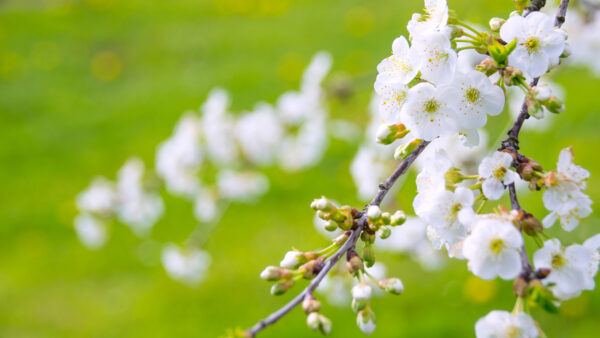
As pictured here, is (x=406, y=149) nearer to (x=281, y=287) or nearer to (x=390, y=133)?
(x=390, y=133)

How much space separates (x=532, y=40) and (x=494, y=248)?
0.39m

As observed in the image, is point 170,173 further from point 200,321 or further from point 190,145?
point 200,321

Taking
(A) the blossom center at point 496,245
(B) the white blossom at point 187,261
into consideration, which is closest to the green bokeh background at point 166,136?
(B) the white blossom at point 187,261

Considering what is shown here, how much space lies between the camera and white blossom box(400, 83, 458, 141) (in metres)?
1.03

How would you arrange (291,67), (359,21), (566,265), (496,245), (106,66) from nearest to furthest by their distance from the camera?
1. (496,245)
2. (566,265)
3. (291,67)
4. (359,21)
5. (106,66)

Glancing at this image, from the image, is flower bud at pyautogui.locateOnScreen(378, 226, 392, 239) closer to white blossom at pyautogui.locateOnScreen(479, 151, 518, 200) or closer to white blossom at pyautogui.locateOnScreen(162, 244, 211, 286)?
white blossom at pyautogui.locateOnScreen(479, 151, 518, 200)

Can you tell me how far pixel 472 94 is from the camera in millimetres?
1026

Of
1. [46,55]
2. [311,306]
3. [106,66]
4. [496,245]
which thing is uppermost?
[46,55]

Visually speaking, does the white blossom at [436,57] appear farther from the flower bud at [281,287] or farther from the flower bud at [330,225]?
the flower bud at [281,287]

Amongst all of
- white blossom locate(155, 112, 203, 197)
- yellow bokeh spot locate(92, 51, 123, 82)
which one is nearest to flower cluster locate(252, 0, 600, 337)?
white blossom locate(155, 112, 203, 197)

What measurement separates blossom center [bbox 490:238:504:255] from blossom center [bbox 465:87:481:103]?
0.28 metres

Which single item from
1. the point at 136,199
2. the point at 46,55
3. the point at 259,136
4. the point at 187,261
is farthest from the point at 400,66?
the point at 46,55

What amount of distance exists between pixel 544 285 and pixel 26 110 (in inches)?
264

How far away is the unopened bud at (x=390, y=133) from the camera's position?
1.15 meters
